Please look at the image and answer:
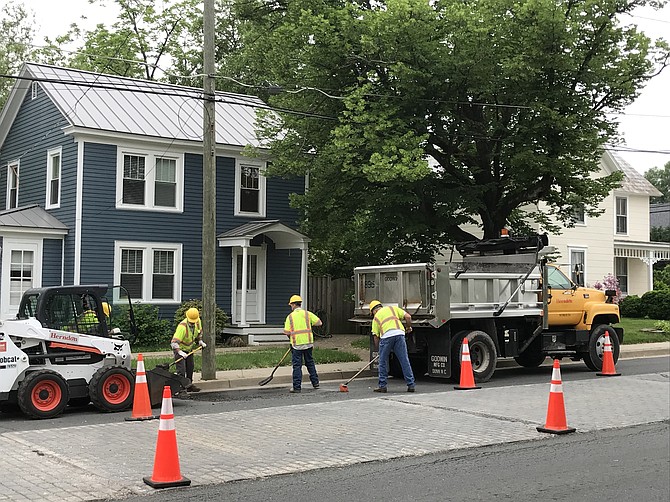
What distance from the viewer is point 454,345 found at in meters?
15.6

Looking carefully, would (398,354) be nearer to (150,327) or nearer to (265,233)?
(150,327)

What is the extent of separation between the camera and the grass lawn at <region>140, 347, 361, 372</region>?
17.5 m

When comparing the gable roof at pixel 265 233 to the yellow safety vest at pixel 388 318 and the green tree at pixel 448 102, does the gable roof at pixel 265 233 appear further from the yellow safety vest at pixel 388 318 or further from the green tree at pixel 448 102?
the yellow safety vest at pixel 388 318

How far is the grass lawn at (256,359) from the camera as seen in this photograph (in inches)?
691

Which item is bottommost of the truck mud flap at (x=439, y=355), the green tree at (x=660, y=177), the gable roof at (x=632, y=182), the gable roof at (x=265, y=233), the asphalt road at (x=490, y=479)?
the asphalt road at (x=490, y=479)

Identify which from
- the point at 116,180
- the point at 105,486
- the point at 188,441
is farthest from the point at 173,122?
the point at 105,486

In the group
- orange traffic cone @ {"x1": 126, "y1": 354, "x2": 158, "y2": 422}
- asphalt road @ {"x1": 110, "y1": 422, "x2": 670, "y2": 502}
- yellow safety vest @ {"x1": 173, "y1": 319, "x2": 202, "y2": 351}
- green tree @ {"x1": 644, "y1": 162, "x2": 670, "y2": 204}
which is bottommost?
asphalt road @ {"x1": 110, "y1": 422, "x2": 670, "y2": 502}

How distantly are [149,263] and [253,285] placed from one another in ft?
12.1

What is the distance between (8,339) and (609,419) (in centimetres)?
868

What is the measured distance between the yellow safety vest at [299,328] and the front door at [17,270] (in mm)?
A: 10753

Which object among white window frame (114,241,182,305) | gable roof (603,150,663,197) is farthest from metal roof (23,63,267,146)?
gable roof (603,150,663,197)

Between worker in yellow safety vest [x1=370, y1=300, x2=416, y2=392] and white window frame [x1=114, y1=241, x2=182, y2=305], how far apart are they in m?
11.0

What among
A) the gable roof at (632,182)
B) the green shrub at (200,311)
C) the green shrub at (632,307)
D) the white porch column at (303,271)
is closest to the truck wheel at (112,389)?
the green shrub at (200,311)

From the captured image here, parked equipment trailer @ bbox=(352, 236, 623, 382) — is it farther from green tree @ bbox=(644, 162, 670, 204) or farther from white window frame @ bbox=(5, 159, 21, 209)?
green tree @ bbox=(644, 162, 670, 204)
